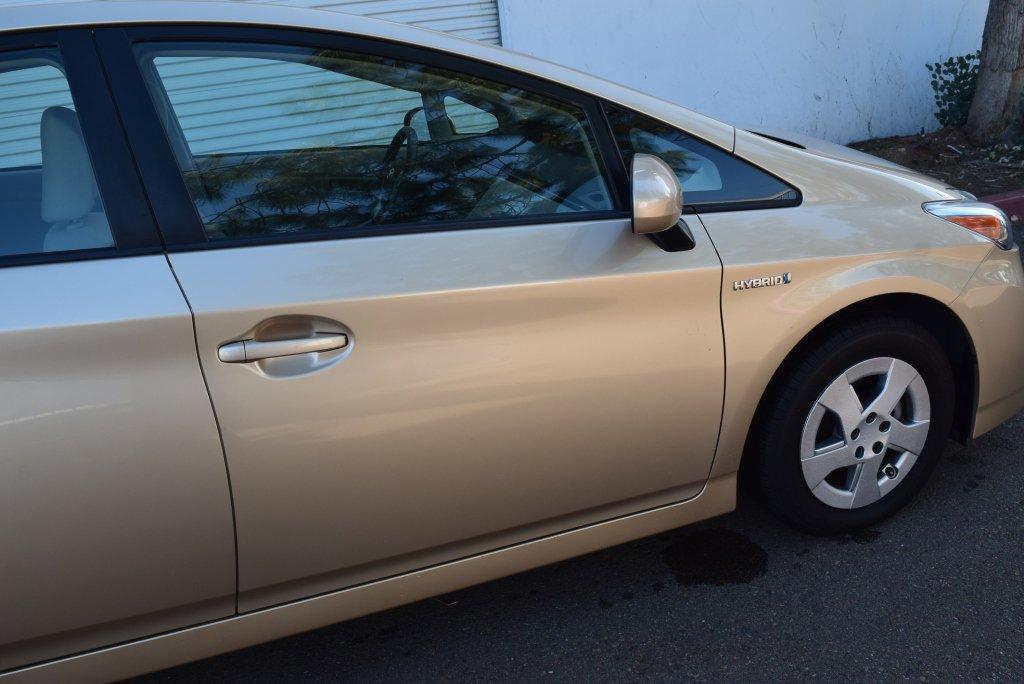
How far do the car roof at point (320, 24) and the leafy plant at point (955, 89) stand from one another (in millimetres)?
5596

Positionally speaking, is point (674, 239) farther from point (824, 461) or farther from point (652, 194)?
point (824, 461)

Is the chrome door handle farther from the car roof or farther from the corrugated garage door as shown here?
the car roof

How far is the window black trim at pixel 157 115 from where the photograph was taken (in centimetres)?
202

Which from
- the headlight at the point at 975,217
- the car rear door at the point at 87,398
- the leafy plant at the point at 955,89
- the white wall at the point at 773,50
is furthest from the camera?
the leafy plant at the point at 955,89

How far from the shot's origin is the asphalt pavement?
7.89 ft

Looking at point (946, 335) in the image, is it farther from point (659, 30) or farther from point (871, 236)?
point (659, 30)

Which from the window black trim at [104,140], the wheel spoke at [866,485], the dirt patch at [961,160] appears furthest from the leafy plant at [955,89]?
the window black trim at [104,140]

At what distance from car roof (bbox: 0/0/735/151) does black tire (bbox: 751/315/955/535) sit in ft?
2.06

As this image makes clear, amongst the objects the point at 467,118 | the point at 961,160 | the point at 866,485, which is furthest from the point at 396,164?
the point at 961,160

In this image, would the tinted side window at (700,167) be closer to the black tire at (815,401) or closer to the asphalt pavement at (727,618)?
the black tire at (815,401)

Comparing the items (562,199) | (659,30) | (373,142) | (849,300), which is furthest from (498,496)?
(659,30)

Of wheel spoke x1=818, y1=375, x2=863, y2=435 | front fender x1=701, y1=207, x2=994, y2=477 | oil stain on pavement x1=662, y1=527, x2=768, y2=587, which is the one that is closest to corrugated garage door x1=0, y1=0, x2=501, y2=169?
front fender x1=701, y1=207, x2=994, y2=477

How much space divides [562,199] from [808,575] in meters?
1.30

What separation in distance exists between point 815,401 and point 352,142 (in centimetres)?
141
